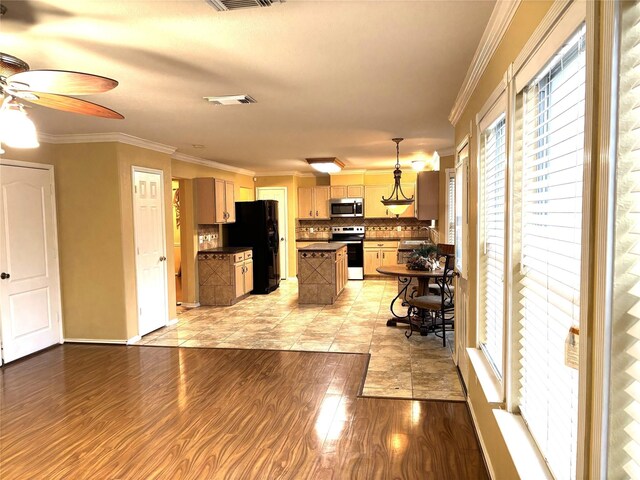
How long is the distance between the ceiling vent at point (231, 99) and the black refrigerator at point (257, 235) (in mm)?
4548

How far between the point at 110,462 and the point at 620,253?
116 inches

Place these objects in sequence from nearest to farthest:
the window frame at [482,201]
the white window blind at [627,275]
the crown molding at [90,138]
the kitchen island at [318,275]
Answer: the white window blind at [627,275]
the window frame at [482,201]
the crown molding at [90,138]
the kitchen island at [318,275]

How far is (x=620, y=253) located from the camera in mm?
944

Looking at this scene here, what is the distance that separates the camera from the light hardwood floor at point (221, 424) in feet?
8.48

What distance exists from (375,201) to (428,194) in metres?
2.43

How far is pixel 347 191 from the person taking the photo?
9477 mm

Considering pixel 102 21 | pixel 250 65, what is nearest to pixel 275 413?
pixel 250 65

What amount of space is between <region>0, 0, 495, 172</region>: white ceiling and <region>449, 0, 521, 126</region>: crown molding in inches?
1.8

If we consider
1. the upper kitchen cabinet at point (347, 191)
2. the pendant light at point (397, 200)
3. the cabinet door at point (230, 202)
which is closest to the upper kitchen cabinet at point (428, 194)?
Result: the pendant light at point (397, 200)

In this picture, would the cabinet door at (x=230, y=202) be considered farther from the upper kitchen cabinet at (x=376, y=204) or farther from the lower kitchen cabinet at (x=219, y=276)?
the upper kitchen cabinet at (x=376, y=204)

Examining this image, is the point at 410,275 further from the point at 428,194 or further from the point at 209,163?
the point at 209,163

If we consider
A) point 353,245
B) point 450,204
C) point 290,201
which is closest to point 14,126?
point 450,204

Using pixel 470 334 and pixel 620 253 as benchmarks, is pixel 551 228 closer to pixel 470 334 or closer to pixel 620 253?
pixel 620 253

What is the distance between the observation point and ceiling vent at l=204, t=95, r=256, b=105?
3.39m
